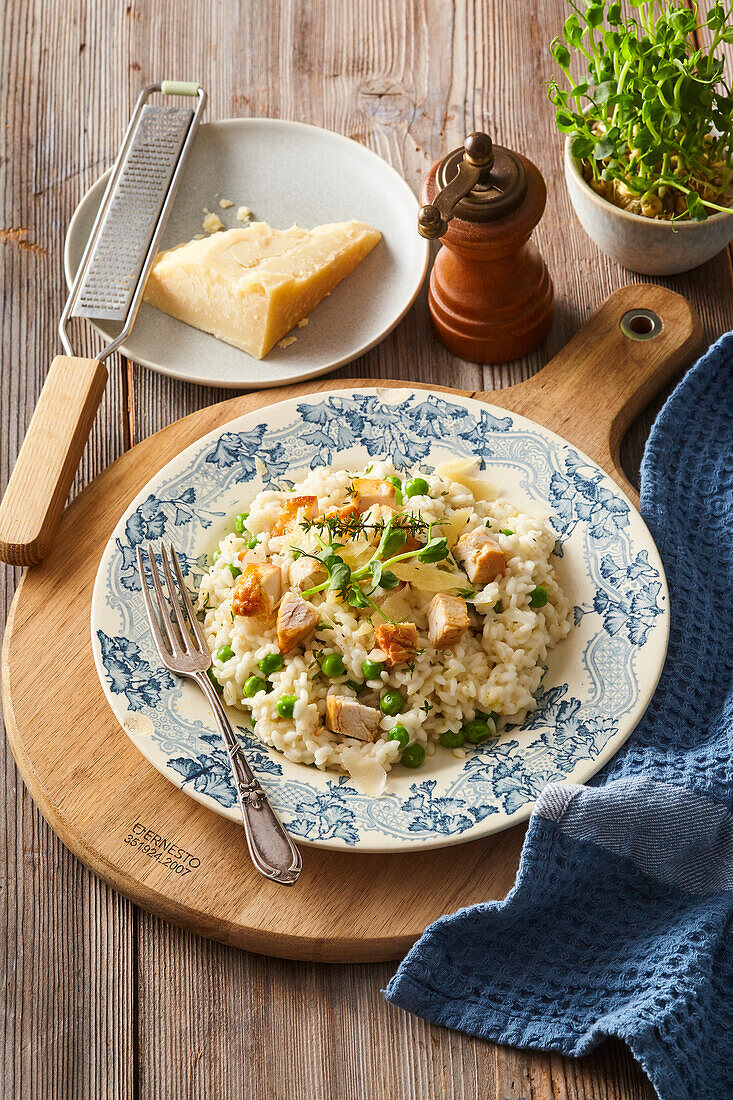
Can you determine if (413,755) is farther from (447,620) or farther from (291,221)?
(291,221)

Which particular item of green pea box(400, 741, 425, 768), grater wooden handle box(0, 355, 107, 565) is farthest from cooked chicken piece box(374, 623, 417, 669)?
grater wooden handle box(0, 355, 107, 565)

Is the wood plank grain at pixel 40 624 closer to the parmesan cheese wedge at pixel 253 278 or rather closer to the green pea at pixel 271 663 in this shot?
the parmesan cheese wedge at pixel 253 278

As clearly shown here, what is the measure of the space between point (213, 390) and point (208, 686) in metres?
1.40

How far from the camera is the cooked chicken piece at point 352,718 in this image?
269 cm

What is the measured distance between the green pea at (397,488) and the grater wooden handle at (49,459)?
1105mm

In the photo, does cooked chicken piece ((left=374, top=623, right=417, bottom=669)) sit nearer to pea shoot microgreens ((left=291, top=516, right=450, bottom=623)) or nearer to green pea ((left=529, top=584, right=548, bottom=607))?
pea shoot microgreens ((left=291, top=516, right=450, bottom=623))

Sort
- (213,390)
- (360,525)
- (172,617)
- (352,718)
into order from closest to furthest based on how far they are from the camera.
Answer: (352,718), (360,525), (172,617), (213,390)

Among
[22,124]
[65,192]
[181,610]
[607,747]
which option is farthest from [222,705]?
[22,124]

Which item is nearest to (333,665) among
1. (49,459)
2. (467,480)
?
(467,480)

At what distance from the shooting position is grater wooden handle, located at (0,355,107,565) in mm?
3273

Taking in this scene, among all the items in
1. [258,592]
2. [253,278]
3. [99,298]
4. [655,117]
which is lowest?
[258,592]

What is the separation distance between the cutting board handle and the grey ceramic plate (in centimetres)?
62

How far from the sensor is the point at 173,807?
2836 mm

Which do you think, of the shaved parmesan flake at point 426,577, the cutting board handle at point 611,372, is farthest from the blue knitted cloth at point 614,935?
the cutting board handle at point 611,372
